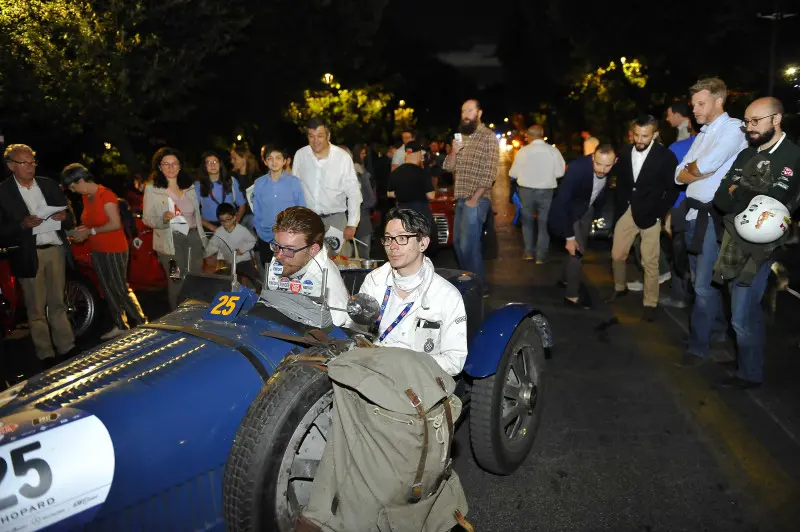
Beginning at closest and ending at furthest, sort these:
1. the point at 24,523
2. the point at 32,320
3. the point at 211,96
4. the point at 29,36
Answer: the point at 24,523, the point at 32,320, the point at 29,36, the point at 211,96

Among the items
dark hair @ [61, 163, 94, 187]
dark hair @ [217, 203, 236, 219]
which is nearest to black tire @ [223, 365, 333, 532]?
dark hair @ [217, 203, 236, 219]

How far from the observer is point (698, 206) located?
5.34 meters

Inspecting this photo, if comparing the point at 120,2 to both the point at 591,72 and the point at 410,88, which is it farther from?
the point at 410,88

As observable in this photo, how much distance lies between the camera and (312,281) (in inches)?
148

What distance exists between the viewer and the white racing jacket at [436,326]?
3236 mm

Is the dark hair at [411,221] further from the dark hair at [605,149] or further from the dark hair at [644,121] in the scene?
the dark hair at [605,149]

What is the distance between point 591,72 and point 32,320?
113 feet

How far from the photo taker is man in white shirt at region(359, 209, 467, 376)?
10.7 ft

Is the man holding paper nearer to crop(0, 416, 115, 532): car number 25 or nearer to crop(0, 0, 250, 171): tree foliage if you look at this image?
crop(0, 416, 115, 532): car number 25

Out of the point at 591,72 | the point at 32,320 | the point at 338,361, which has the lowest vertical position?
the point at 32,320

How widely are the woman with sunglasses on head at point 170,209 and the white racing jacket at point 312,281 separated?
119 inches

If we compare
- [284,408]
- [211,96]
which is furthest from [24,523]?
[211,96]

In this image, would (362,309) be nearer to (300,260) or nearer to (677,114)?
(300,260)

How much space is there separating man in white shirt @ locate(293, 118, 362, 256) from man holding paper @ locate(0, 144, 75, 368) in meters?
2.34
